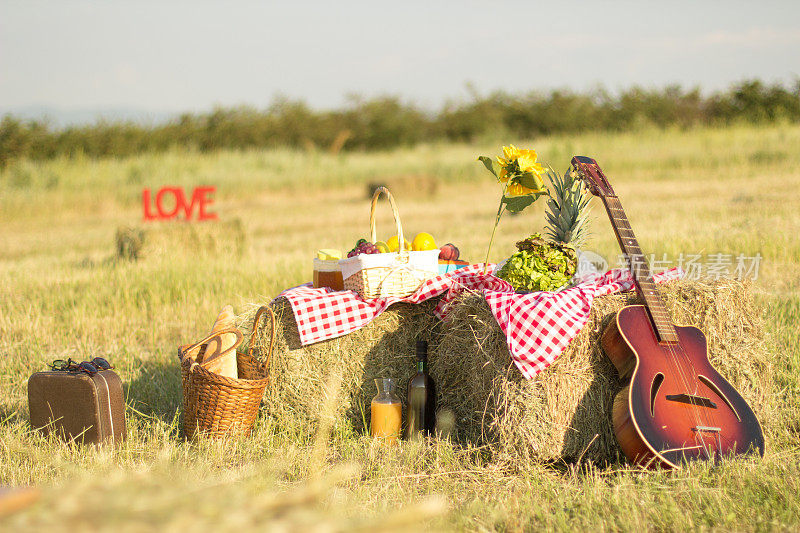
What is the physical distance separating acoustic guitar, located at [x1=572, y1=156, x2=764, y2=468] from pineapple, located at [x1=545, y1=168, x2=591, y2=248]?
0.53 meters

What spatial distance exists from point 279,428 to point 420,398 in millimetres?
936

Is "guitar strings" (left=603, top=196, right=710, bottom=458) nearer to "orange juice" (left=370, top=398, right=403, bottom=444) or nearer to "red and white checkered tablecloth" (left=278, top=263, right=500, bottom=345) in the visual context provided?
→ "red and white checkered tablecloth" (left=278, top=263, right=500, bottom=345)

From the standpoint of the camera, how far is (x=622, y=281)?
4.12 meters

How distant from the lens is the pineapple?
4387 mm

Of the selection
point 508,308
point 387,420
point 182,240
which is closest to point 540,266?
point 508,308

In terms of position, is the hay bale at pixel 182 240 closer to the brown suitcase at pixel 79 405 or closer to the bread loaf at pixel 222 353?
the bread loaf at pixel 222 353

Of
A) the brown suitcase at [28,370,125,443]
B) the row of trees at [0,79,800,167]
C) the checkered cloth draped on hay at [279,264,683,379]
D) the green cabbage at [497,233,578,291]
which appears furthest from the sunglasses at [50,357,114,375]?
the row of trees at [0,79,800,167]

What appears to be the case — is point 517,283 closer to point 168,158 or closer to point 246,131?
point 168,158

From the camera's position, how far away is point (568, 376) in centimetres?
375

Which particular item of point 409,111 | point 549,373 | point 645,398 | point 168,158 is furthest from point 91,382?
point 409,111

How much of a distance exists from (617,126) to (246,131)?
49.3 feet

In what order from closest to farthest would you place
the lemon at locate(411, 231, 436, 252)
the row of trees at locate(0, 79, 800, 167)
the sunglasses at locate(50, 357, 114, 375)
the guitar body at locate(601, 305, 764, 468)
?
the guitar body at locate(601, 305, 764, 468), the sunglasses at locate(50, 357, 114, 375), the lemon at locate(411, 231, 436, 252), the row of trees at locate(0, 79, 800, 167)

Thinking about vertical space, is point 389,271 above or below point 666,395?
above

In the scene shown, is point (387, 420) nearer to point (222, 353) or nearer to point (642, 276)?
point (222, 353)
